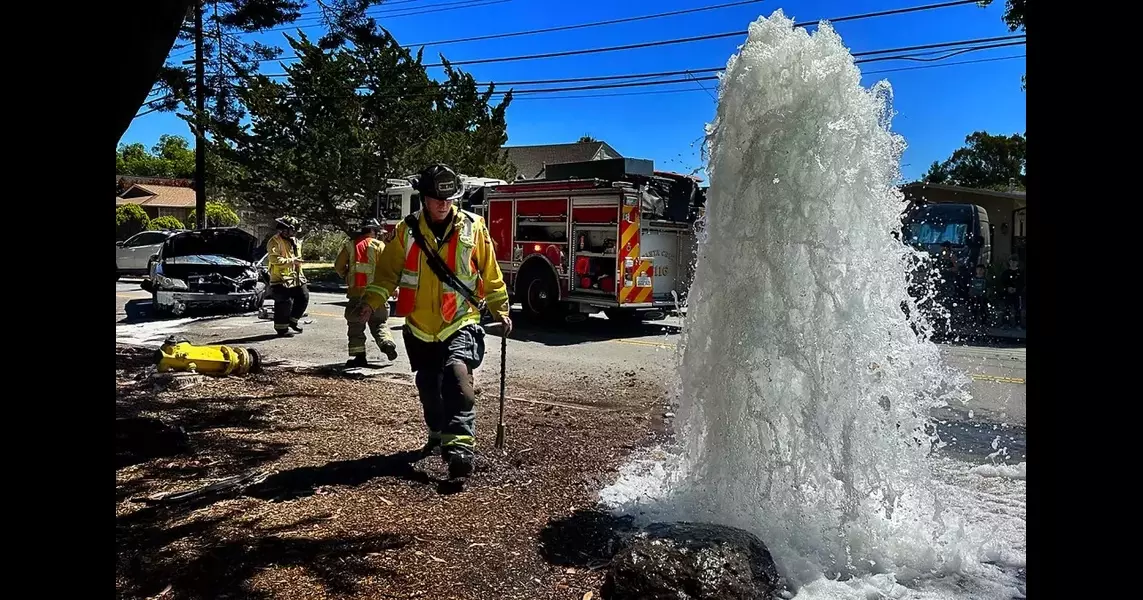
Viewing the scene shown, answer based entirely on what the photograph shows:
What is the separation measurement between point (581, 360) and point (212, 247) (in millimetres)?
8776

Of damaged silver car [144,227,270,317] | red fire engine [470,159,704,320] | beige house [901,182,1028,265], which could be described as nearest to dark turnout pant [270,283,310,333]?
damaged silver car [144,227,270,317]

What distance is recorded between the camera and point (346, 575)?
3375mm

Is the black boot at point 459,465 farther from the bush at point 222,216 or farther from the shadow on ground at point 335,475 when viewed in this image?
the bush at point 222,216

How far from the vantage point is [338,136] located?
78.2ft

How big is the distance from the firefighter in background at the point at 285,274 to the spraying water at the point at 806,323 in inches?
Result: 347

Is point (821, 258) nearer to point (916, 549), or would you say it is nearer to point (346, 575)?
point (916, 549)

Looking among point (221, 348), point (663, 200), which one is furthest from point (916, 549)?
point (663, 200)

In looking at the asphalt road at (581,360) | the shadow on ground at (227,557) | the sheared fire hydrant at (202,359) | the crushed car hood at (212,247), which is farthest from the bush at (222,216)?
the shadow on ground at (227,557)

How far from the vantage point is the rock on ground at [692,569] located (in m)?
2.94
